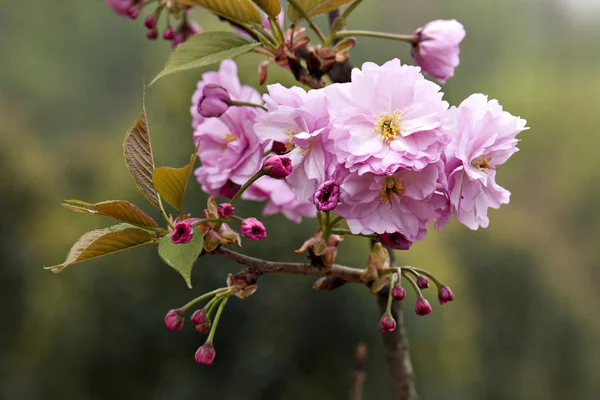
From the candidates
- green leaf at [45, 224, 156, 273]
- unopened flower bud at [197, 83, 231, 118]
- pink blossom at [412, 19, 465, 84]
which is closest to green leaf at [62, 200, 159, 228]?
green leaf at [45, 224, 156, 273]

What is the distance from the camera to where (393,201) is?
0.40 m

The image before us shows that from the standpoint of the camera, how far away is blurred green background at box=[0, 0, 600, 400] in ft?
8.47

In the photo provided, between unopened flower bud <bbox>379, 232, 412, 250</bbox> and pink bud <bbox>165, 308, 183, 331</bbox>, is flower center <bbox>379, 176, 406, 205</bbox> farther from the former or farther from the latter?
pink bud <bbox>165, 308, 183, 331</bbox>

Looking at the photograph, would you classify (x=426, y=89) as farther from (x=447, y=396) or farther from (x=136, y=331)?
(x=447, y=396)

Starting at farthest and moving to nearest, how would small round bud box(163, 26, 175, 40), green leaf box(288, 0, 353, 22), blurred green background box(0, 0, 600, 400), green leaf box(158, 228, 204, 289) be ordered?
blurred green background box(0, 0, 600, 400) → small round bud box(163, 26, 175, 40) → green leaf box(288, 0, 353, 22) → green leaf box(158, 228, 204, 289)

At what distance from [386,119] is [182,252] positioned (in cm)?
14

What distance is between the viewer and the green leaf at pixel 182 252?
0.36 metres

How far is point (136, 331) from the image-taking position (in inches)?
108

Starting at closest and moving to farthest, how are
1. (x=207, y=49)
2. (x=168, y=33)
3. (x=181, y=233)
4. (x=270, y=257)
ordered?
1. (x=181, y=233)
2. (x=207, y=49)
3. (x=168, y=33)
4. (x=270, y=257)

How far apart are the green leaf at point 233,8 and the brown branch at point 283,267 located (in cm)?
16

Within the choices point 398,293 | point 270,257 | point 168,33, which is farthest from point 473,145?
point 270,257

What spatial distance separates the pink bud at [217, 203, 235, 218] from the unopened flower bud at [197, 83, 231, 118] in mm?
100

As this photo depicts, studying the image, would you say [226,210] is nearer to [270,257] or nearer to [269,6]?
[269,6]

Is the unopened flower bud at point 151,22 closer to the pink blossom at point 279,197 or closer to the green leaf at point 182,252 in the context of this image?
the pink blossom at point 279,197
